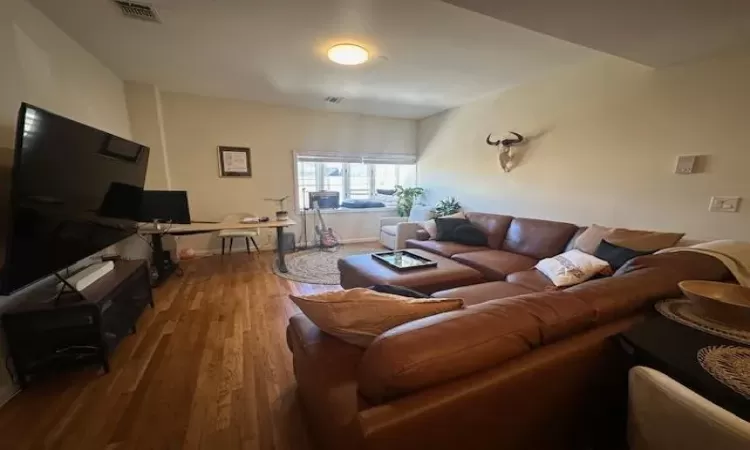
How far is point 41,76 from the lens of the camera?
225cm

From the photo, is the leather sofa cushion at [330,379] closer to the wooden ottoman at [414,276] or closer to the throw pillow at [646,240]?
the wooden ottoman at [414,276]

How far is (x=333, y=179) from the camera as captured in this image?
575 cm

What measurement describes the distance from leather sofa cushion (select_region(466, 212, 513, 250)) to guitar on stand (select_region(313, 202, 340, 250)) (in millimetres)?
2524

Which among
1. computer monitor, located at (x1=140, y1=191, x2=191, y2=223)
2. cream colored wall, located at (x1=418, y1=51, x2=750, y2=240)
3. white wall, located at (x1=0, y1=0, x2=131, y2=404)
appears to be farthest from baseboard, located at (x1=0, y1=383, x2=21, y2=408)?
cream colored wall, located at (x1=418, y1=51, x2=750, y2=240)

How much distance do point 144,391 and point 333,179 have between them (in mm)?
4402

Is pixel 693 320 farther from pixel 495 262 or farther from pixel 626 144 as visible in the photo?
pixel 626 144

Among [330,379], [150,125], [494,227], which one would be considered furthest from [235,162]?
[330,379]

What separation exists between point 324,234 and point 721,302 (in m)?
4.83

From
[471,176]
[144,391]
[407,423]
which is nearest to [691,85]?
[471,176]

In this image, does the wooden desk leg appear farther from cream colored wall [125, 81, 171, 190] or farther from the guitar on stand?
cream colored wall [125, 81, 171, 190]

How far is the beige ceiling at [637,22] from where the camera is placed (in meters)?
1.67

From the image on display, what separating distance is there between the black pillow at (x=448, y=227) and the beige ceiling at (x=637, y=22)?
2.16m

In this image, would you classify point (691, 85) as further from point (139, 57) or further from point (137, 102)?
point (137, 102)

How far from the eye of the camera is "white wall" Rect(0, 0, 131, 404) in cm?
186
